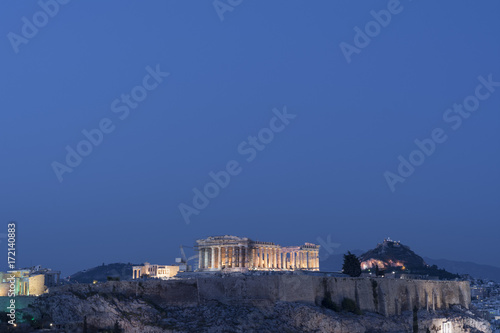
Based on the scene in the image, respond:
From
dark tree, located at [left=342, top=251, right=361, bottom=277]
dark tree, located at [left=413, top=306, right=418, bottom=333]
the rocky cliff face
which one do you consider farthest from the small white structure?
dark tree, located at [left=413, top=306, right=418, bottom=333]

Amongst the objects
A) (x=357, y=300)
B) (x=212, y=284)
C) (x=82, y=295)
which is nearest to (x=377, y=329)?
(x=357, y=300)

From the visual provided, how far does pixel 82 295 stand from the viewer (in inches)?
3071

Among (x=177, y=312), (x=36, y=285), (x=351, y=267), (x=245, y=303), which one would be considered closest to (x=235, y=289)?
(x=245, y=303)

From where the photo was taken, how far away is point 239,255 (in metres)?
103

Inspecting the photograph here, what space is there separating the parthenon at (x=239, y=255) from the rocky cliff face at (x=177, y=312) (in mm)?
16422

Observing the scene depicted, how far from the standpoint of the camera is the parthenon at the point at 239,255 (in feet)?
337

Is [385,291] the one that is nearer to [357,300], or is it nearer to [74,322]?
[357,300]

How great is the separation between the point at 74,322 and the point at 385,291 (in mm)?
45840

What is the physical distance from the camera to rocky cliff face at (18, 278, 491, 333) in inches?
2884

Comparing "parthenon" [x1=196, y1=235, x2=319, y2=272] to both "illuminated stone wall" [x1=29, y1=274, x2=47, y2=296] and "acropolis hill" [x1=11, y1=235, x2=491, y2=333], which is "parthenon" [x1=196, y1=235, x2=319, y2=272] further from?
"illuminated stone wall" [x1=29, y1=274, x2=47, y2=296]

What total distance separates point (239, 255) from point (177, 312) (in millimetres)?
24057

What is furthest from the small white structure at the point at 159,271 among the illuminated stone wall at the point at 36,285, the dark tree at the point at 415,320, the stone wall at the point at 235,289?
the dark tree at the point at 415,320

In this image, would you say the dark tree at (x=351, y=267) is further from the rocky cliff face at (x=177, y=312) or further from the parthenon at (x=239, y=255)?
the rocky cliff face at (x=177, y=312)

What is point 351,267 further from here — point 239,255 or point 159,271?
point 159,271
